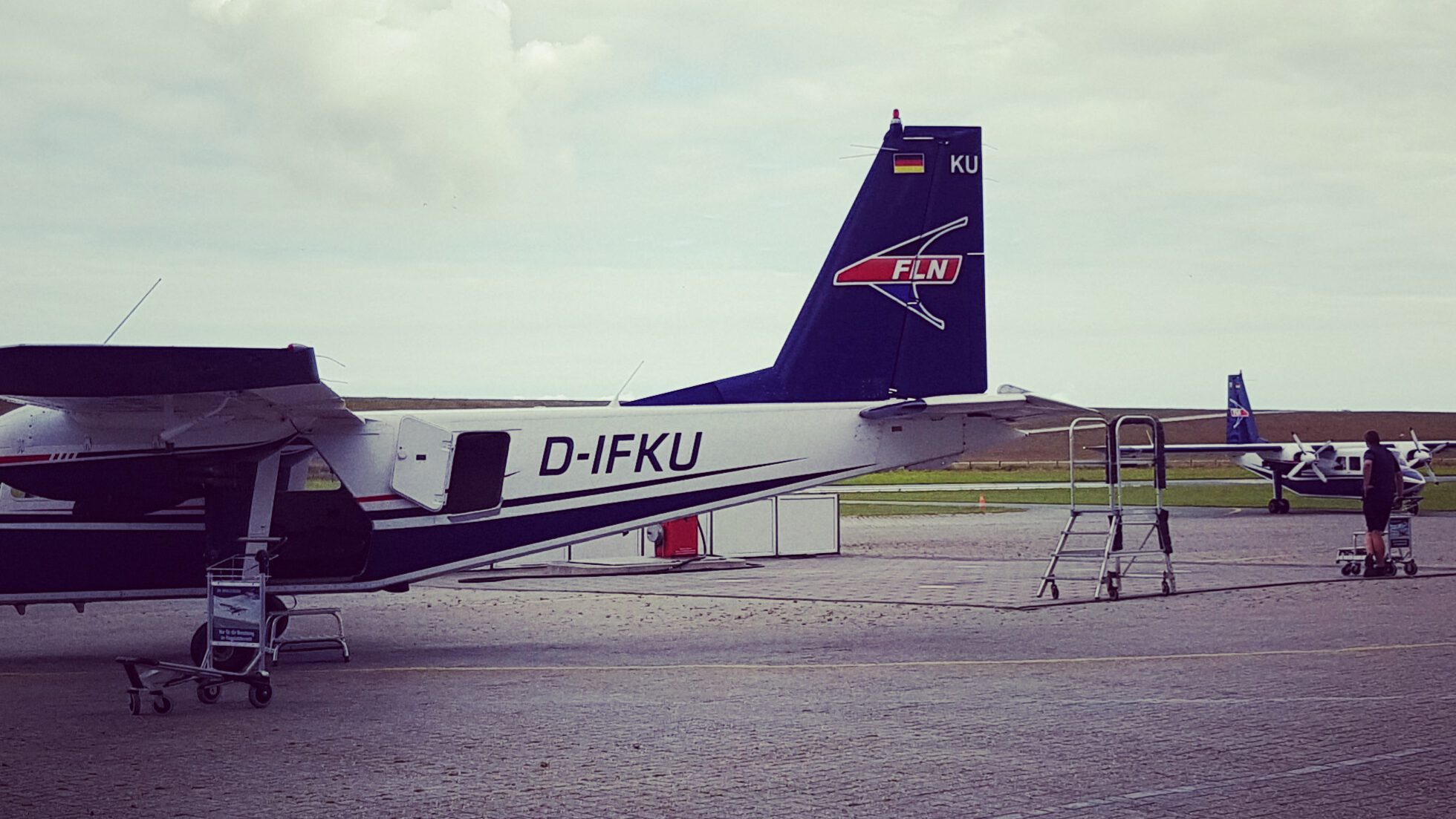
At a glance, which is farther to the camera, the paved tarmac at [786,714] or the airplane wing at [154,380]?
the airplane wing at [154,380]

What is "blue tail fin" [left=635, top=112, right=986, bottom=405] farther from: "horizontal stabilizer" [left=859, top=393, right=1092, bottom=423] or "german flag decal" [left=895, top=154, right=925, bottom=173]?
"horizontal stabilizer" [left=859, top=393, right=1092, bottom=423]

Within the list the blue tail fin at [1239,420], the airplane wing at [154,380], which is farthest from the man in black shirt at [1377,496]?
the blue tail fin at [1239,420]

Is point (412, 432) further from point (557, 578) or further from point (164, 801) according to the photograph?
point (557, 578)

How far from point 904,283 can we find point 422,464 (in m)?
5.52

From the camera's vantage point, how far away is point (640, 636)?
14.8m

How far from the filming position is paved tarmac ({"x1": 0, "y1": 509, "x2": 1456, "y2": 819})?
708 cm

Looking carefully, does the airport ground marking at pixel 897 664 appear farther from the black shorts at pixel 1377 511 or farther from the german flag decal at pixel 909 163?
the black shorts at pixel 1377 511

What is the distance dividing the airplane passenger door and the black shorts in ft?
46.3

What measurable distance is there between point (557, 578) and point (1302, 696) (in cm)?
1508

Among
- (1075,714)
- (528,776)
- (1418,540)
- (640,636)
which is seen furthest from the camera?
(1418,540)

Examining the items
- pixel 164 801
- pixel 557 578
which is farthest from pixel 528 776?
pixel 557 578

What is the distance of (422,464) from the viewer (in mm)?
13594

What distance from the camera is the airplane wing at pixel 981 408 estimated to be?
44.7 ft

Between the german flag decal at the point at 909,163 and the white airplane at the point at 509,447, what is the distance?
0.6 inches
